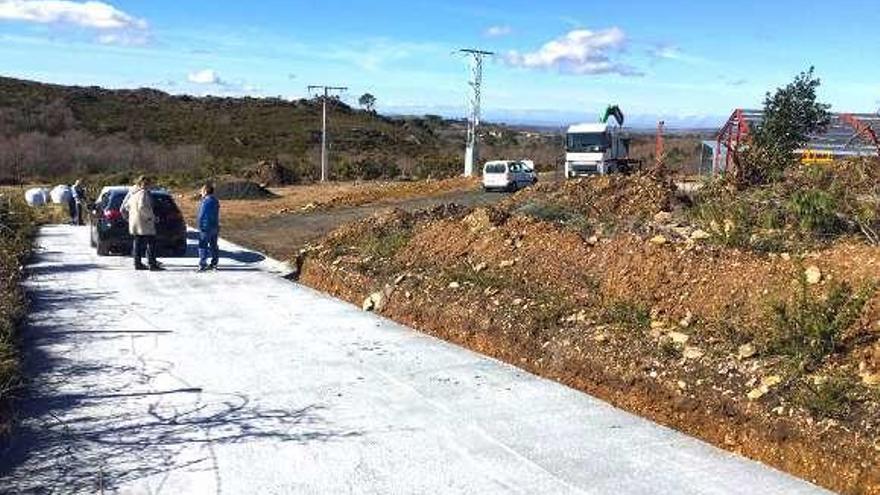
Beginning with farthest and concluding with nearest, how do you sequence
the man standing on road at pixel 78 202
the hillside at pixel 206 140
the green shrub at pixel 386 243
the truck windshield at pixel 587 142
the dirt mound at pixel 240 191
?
the hillside at pixel 206 140 < the dirt mound at pixel 240 191 < the truck windshield at pixel 587 142 < the man standing on road at pixel 78 202 < the green shrub at pixel 386 243

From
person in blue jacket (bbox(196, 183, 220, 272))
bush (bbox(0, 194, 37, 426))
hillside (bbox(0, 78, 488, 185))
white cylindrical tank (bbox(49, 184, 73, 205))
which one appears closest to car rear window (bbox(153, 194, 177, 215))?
person in blue jacket (bbox(196, 183, 220, 272))

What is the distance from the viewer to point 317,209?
94.9 ft

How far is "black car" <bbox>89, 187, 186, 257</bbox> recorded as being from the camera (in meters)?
15.0

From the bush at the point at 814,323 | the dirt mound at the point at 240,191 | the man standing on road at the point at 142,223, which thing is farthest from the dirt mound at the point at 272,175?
the bush at the point at 814,323

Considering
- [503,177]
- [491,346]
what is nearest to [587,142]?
[503,177]

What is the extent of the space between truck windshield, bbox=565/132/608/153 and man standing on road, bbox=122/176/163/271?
893 inches

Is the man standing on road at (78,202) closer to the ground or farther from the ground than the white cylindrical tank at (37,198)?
farther from the ground

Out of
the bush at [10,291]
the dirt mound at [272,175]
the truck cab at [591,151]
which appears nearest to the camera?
the bush at [10,291]

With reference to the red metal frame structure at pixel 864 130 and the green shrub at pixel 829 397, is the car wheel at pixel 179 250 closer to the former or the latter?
the red metal frame structure at pixel 864 130

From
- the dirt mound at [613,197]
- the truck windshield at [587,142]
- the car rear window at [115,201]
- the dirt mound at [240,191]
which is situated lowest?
the dirt mound at [240,191]

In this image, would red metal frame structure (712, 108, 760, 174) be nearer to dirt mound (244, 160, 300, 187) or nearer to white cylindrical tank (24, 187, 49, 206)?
white cylindrical tank (24, 187, 49, 206)

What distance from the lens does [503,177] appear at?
35000mm

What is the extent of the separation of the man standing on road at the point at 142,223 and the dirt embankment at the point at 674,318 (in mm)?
3134

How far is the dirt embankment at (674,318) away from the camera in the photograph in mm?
5797
